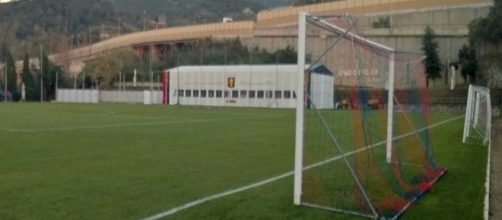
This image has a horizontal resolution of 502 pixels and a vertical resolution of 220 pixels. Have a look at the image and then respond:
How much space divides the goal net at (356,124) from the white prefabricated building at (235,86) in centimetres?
4155

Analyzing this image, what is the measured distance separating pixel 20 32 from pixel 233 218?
15076 centimetres

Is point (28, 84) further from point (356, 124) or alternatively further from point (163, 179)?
point (163, 179)

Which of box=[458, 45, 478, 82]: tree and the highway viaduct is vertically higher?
the highway viaduct

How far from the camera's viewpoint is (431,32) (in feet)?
239

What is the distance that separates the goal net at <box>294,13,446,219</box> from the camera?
324 inches

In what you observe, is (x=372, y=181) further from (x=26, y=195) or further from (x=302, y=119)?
(x=26, y=195)

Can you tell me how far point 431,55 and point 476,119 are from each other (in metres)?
45.9

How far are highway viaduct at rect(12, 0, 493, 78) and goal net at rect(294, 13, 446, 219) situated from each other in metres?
42.7

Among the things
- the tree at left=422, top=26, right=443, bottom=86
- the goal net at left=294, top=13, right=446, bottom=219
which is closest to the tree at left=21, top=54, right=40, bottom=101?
the tree at left=422, top=26, right=443, bottom=86

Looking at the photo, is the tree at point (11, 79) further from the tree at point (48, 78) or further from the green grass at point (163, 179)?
the green grass at point (163, 179)

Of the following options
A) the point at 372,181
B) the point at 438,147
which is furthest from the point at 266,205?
the point at 438,147

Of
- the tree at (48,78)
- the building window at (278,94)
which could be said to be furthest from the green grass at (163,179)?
the tree at (48,78)

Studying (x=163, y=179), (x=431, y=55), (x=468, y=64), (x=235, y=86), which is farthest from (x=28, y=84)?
(x=163, y=179)

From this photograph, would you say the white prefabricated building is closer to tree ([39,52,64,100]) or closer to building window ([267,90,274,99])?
building window ([267,90,274,99])
